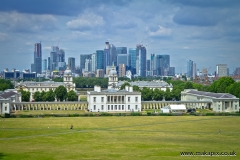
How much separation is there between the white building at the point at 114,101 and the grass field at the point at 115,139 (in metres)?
28.8

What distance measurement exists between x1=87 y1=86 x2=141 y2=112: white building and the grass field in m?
28.8

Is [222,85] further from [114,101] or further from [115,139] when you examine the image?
[115,139]

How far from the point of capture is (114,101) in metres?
110

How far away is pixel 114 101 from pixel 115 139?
2083 inches

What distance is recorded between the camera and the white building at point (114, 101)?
10875 centimetres

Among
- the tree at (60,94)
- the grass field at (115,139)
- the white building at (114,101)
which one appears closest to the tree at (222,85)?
the white building at (114,101)

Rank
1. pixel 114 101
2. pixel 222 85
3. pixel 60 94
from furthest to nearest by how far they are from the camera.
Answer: pixel 222 85
pixel 60 94
pixel 114 101

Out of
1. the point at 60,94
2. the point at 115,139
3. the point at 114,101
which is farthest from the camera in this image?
the point at 60,94

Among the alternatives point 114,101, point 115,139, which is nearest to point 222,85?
point 114,101

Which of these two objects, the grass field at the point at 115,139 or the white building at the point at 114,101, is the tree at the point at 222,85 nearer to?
the white building at the point at 114,101

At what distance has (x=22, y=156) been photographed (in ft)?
149

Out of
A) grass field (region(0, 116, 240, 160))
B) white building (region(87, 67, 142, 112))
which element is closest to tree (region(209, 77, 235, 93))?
white building (region(87, 67, 142, 112))

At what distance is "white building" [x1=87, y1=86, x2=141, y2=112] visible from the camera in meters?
109

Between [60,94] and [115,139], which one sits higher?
[60,94]
